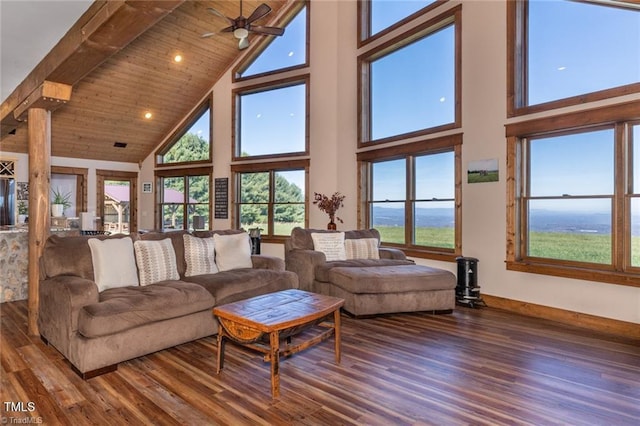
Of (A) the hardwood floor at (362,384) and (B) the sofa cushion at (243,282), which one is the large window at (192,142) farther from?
(A) the hardwood floor at (362,384)

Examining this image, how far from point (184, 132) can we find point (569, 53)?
25.0 ft

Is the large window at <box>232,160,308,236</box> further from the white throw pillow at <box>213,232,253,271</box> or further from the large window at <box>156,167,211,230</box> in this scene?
the white throw pillow at <box>213,232,253,271</box>

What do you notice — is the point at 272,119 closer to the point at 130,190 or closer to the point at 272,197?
the point at 272,197

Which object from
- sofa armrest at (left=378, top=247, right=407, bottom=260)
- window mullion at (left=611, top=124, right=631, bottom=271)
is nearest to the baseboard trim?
window mullion at (left=611, top=124, right=631, bottom=271)

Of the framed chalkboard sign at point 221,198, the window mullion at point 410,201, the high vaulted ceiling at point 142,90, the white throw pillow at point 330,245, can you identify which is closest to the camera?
the white throw pillow at point 330,245

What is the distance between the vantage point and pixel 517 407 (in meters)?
2.22

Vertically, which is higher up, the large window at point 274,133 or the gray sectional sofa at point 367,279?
the large window at point 274,133

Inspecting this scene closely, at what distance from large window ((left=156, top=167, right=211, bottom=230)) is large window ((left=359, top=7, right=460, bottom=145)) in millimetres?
4082

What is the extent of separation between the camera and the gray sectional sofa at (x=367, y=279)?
406cm

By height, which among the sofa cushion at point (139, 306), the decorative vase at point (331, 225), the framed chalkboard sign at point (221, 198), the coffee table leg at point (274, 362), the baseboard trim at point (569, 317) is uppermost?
the framed chalkboard sign at point (221, 198)

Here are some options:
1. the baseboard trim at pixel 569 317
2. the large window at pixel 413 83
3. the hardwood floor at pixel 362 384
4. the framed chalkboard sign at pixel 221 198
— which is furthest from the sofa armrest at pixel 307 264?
the framed chalkboard sign at pixel 221 198

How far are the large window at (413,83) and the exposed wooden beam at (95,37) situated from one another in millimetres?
3989

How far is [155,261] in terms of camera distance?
350 cm

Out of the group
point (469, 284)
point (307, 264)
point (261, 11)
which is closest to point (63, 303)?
point (307, 264)
